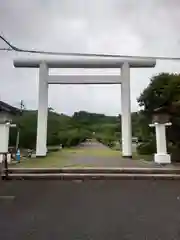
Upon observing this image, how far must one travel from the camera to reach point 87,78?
19.8 metres

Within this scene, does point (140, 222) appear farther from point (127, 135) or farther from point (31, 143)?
point (31, 143)

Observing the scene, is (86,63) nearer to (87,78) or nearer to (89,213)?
(87,78)

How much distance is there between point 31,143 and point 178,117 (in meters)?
13.8

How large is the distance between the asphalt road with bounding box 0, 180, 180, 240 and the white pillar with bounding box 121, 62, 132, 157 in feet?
35.0

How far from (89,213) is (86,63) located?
14784mm

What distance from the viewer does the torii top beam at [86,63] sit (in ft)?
63.8

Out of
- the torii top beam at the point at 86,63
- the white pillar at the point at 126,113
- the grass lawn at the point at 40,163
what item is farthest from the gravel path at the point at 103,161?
the torii top beam at the point at 86,63

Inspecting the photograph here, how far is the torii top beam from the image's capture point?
19453 millimetres

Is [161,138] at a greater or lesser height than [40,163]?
greater

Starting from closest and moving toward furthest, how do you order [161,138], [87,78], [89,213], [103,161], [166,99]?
[89,213] → [161,138] → [103,161] → [87,78] → [166,99]

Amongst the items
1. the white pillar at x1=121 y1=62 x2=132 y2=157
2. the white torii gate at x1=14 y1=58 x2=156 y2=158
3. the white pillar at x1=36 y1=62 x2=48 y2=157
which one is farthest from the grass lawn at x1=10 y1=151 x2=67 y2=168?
the white pillar at x1=121 y1=62 x2=132 y2=157

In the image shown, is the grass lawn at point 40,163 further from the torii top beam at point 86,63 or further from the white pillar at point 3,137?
the torii top beam at point 86,63

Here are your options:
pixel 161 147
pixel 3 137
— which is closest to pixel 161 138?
pixel 161 147

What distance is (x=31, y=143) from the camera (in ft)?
89.6
